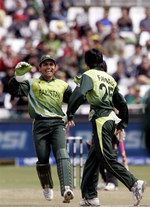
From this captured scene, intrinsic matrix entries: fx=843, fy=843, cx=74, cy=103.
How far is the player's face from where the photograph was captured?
12.4 metres

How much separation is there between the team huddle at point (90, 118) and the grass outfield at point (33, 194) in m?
0.38

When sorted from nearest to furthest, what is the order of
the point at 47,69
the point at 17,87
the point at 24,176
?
the point at 17,87 → the point at 47,69 → the point at 24,176

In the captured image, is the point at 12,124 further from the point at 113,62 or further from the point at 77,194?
the point at 77,194

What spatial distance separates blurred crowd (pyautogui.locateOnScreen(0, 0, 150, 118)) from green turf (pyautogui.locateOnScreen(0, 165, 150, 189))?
90.4 inches

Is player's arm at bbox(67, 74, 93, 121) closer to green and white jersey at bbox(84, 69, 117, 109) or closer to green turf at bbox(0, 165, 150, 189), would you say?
green and white jersey at bbox(84, 69, 117, 109)

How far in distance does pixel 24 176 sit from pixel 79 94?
25.7ft

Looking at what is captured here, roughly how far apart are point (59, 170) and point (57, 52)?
14404 millimetres

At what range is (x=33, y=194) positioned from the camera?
1439 cm

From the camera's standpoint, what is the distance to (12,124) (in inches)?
877

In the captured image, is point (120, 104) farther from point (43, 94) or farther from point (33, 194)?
point (33, 194)

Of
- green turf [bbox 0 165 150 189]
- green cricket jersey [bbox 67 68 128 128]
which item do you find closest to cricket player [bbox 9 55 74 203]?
green cricket jersey [bbox 67 68 128 128]

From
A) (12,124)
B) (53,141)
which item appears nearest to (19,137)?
(12,124)

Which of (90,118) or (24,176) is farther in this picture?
(24,176)

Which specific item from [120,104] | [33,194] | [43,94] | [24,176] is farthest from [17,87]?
[24,176]
